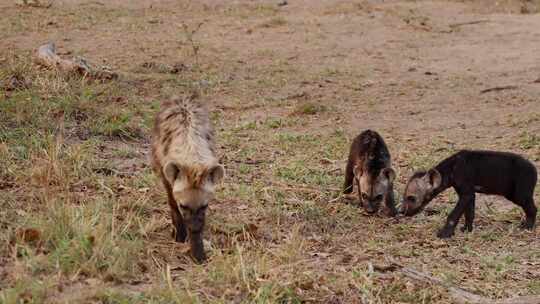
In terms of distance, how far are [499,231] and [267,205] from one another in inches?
74.0

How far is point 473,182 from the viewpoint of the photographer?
7797mm

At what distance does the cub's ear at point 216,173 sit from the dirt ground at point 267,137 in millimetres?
443

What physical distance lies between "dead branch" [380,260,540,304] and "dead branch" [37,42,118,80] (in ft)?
20.8

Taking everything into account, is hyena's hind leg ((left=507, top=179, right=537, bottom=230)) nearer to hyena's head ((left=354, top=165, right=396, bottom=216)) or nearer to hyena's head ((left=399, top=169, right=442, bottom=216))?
hyena's head ((left=399, top=169, right=442, bottom=216))

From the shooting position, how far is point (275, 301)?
17.7ft

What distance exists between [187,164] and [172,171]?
0.11 meters

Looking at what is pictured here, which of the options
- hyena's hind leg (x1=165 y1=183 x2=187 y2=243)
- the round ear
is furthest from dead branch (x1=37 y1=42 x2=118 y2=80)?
the round ear

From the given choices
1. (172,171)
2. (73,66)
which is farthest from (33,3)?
(172,171)

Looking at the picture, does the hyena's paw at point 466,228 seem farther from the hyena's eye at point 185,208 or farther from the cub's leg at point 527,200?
the hyena's eye at point 185,208

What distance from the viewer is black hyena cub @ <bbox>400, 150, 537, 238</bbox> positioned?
25.2 ft

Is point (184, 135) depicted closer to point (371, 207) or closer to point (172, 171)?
point (172, 171)

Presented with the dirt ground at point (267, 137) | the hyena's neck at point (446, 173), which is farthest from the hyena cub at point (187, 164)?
the hyena's neck at point (446, 173)

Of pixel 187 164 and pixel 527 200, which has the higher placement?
pixel 187 164

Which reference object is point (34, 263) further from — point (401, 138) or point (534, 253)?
point (401, 138)
